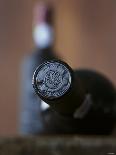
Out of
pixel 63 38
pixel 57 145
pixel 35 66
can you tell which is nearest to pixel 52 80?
pixel 57 145

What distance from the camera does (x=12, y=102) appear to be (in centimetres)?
153

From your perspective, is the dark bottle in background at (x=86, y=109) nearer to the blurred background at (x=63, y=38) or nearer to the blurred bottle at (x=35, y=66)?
the blurred bottle at (x=35, y=66)

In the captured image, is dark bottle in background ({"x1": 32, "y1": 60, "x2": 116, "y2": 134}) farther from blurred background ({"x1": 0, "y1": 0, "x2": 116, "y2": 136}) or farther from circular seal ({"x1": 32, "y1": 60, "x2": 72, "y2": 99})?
blurred background ({"x1": 0, "y1": 0, "x2": 116, "y2": 136})

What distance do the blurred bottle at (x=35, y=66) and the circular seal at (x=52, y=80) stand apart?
0.26 metres

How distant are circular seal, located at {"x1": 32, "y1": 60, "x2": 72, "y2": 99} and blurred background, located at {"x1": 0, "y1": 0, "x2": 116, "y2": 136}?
1045mm

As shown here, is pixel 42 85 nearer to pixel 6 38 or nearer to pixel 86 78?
pixel 86 78

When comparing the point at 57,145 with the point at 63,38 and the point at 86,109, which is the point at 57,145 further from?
the point at 63,38

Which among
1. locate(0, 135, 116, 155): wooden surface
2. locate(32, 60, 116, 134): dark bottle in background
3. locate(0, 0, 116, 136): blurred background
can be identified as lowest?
locate(0, 135, 116, 155): wooden surface

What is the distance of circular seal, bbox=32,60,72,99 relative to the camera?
36cm

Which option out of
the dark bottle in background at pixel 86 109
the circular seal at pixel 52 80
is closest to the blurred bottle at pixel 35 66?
the dark bottle in background at pixel 86 109

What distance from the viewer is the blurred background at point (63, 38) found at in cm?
147

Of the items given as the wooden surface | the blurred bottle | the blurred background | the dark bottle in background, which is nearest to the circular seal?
the dark bottle in background

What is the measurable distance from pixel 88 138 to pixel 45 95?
146mm

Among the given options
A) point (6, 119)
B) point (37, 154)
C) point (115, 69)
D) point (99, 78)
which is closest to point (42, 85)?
point (37, 154)
